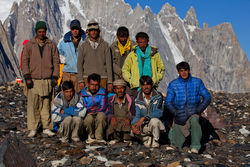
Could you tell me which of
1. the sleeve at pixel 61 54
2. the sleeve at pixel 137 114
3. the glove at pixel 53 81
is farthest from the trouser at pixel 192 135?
the sleeve at pixel 61 54

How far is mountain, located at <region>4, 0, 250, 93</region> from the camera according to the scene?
472ft

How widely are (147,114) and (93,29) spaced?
2.56m

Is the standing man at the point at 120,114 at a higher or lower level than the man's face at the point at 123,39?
lower

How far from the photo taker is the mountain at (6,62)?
244ft

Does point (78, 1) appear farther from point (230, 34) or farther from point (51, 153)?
point (51, 153)

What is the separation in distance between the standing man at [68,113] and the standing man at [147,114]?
1251mm

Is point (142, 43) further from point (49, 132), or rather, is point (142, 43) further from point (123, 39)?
point (49, 132)

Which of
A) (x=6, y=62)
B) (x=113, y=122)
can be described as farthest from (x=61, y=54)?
(x=6, y=62)

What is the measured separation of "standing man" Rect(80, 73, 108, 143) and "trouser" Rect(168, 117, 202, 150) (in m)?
1.62

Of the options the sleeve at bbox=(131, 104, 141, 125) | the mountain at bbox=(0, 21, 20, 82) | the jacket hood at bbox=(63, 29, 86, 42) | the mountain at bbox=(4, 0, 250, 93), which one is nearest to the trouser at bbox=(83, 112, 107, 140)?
the sleeve at bbox=(131, 104, 141, 125)

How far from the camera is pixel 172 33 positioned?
172750mm

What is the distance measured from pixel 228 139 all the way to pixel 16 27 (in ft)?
409

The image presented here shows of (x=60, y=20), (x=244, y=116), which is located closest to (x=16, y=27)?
(x=60, y=20)

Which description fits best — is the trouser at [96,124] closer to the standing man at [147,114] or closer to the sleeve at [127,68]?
the standing man at [147,114]
